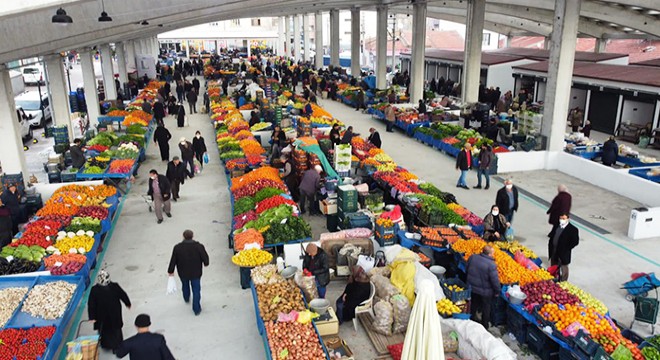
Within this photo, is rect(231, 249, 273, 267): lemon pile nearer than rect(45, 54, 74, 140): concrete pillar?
Yes

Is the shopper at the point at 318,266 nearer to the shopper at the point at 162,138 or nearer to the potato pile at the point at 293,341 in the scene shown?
the potato pile at the point at 293,341

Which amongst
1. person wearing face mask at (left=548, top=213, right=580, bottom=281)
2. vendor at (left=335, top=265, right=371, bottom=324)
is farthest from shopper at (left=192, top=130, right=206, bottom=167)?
person wearing face mask at (left=548, top=213, right=580, bottom=281)

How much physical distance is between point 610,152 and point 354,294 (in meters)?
12.7

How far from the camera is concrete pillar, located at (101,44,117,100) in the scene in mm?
27719

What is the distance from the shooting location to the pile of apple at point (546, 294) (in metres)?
7.77

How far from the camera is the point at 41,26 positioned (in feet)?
40.7

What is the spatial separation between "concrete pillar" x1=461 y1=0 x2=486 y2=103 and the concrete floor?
29.1 ft

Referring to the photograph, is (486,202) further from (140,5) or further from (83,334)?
(140,5)

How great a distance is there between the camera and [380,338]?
7957 mm

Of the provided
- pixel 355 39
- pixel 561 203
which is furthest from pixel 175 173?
pixel 355 39

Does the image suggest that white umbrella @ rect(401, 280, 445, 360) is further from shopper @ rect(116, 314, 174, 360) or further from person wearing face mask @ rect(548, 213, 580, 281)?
person wearing face mask @ rect(548, 213, 580, 281)

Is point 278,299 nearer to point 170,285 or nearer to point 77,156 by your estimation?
point 170,285

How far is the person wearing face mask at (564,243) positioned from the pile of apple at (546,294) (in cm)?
144

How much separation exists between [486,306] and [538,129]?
39.6ft
